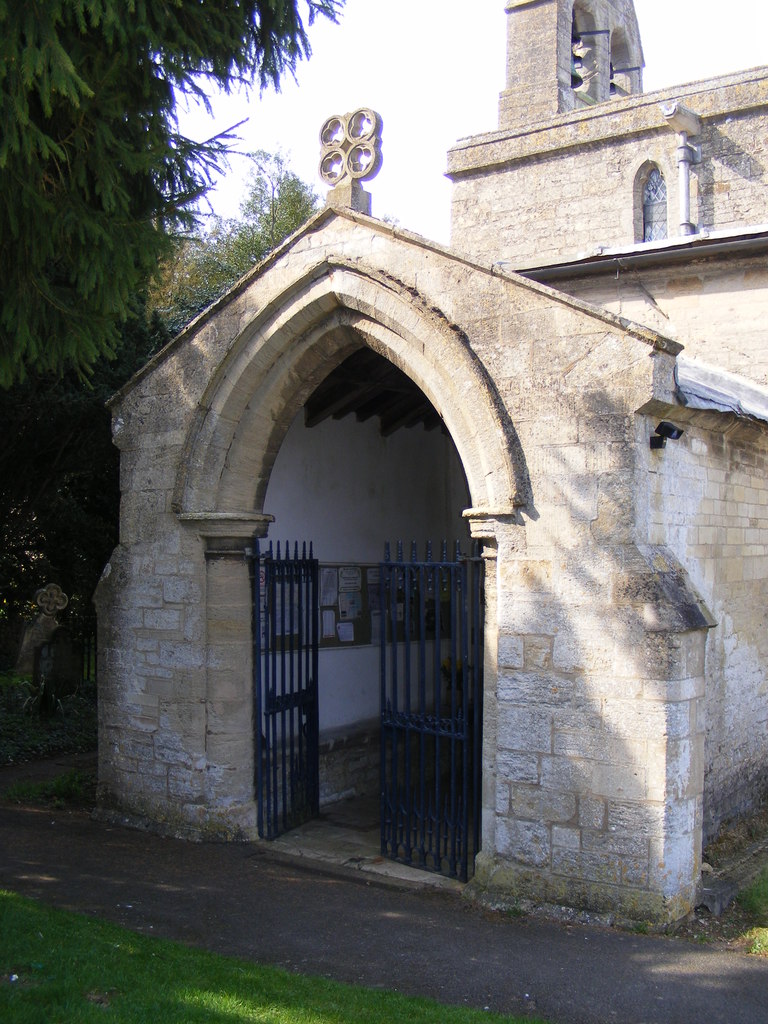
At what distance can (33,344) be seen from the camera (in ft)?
16.9

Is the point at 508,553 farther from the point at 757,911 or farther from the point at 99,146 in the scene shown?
the point at 99,146

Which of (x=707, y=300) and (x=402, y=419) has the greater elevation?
(x=707, y=300)

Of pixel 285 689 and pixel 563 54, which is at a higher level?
pixel 563 54

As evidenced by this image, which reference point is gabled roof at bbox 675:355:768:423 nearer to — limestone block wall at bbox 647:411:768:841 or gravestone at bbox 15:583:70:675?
limestone block wall at bbox 647:411:768:841

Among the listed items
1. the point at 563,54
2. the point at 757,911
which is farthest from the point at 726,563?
the point at 563,54

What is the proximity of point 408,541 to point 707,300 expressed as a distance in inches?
153

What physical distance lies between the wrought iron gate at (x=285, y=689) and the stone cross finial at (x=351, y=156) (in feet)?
8.65

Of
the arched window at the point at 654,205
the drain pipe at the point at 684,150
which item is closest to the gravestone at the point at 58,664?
the drain pipe at the point at 684,150

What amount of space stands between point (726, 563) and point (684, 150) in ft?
34.0

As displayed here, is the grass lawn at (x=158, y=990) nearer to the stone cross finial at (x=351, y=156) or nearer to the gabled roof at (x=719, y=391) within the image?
the gabled roof at (x=719, y=391)

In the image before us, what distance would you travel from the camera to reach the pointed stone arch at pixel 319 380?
578 centimetres

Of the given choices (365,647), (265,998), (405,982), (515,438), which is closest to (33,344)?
(515,438)

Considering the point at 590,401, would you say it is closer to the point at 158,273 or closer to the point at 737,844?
the point at 158,273

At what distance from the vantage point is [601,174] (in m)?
16.0
